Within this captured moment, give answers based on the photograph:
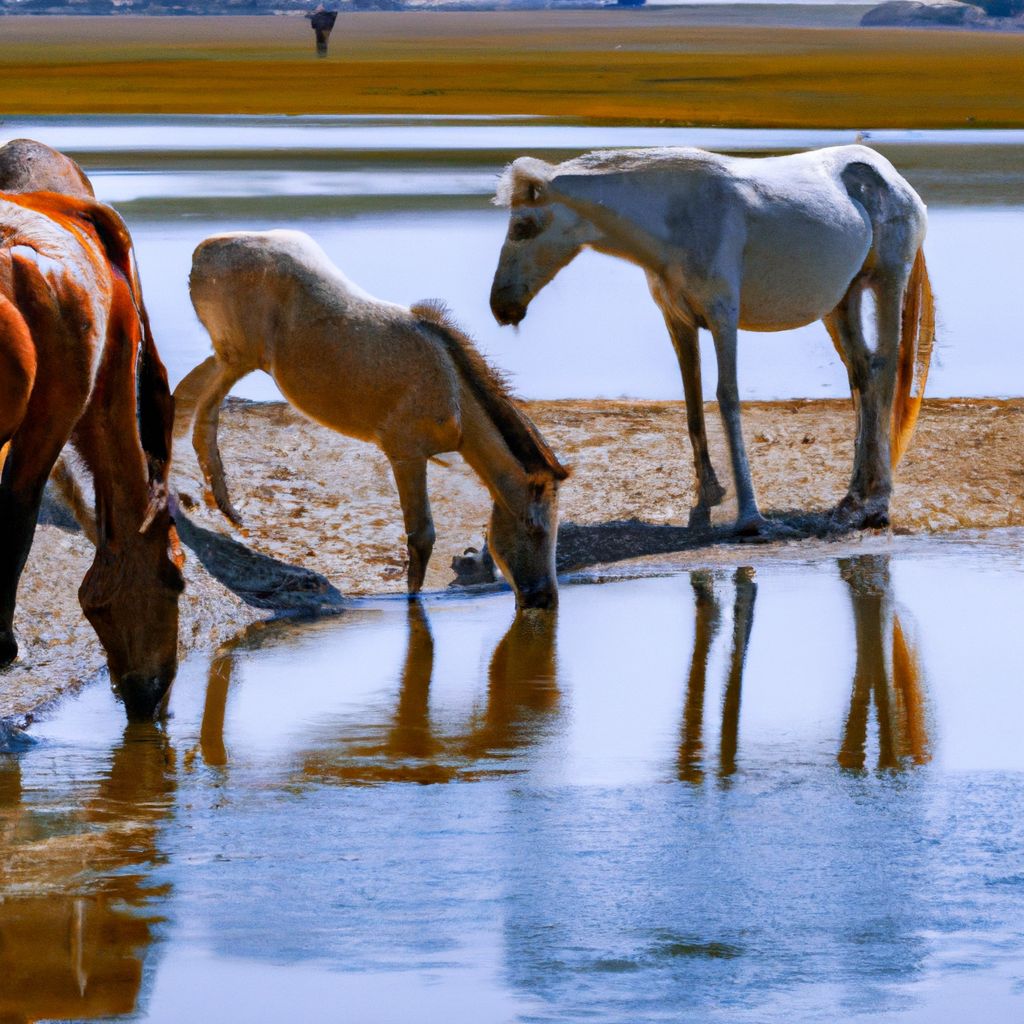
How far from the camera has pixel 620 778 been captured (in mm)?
5410

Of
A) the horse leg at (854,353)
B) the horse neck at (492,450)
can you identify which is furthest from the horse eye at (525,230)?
→ the horse leg at (854,353)

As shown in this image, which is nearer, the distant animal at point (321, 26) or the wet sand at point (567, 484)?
the wet sand at point (567, 484)

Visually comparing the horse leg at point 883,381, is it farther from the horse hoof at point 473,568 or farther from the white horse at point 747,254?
the horse hoof at point 473,568

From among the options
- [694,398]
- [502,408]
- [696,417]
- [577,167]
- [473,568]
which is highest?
[577,167]

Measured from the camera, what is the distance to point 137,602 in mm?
5594

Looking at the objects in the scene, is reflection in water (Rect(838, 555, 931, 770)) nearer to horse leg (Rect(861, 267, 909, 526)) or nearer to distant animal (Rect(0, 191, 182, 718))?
horse leg (Rect(861, 267, 909, 526))

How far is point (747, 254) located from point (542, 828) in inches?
201

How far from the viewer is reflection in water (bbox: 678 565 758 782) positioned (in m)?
5.66

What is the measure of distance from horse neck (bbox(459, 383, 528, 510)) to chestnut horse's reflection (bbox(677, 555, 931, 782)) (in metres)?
0.93

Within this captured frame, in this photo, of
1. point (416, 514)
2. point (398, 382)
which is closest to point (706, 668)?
point (416, 514)

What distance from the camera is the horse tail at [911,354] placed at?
396 inches

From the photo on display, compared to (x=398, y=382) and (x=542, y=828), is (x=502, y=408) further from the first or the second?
(x=542, y=828)

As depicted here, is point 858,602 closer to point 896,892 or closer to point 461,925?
point 896,892

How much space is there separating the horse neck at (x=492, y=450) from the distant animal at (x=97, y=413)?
8.58 feet
